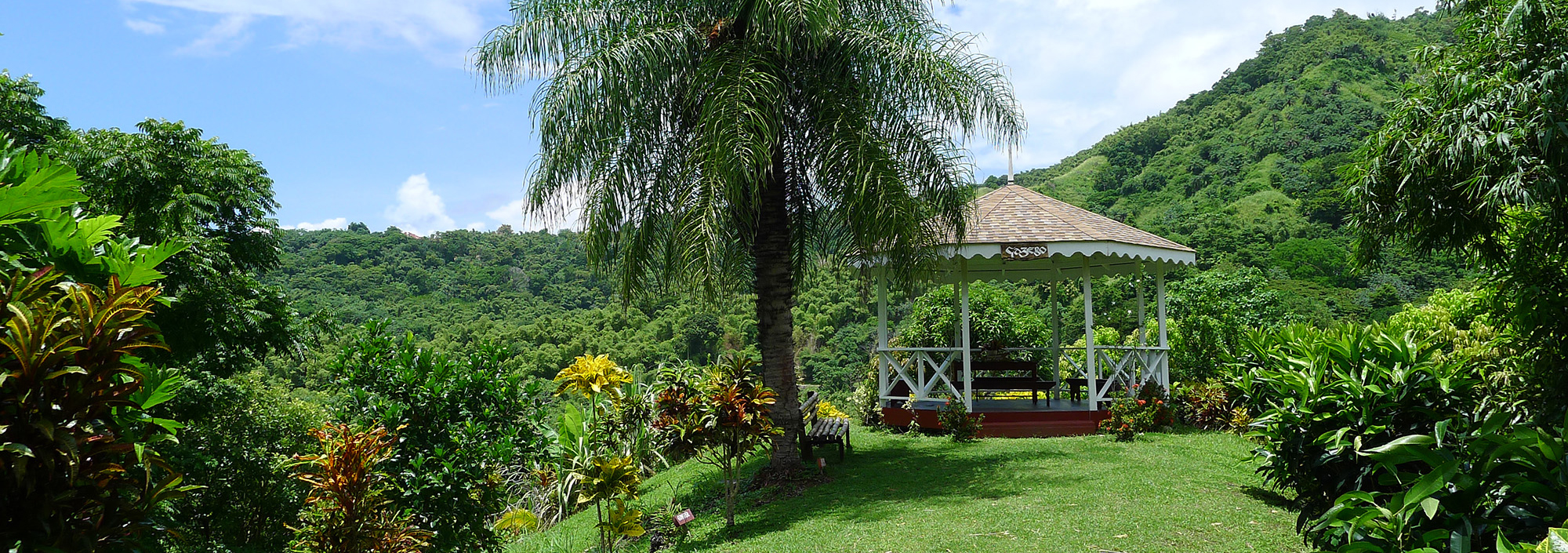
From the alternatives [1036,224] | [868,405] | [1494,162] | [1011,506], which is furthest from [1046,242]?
[1494,162]

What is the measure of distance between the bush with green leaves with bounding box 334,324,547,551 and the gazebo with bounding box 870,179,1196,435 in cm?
607

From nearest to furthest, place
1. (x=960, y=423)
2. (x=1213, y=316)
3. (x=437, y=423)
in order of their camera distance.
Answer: (x=437, y=423) < (x=960, y=423) < (x=1213, y=316)

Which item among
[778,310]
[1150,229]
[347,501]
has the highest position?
[1150,229]

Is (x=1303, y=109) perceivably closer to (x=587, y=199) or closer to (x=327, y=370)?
(x=587, y=199)

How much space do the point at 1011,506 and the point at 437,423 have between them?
14.7ft

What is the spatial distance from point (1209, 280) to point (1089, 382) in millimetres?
5849

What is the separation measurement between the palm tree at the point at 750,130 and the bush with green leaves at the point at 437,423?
8.25 feet

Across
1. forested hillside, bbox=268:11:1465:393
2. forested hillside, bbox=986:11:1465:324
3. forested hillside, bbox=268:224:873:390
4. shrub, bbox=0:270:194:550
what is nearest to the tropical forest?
shrub, bbox=0:270:194:550

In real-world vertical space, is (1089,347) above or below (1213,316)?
below

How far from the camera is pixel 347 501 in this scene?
4758 mm

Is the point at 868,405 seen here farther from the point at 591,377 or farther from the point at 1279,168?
the point at 1279,168

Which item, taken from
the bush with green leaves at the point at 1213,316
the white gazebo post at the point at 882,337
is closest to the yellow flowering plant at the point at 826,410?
the white gazebo post at the point at 882,337

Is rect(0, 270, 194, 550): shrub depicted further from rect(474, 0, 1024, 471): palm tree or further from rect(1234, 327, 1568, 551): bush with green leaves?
rect(474, 0, 1024, 471): palm tree

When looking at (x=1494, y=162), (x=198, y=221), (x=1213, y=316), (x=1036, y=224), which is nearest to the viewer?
(x=1494, y=162)
